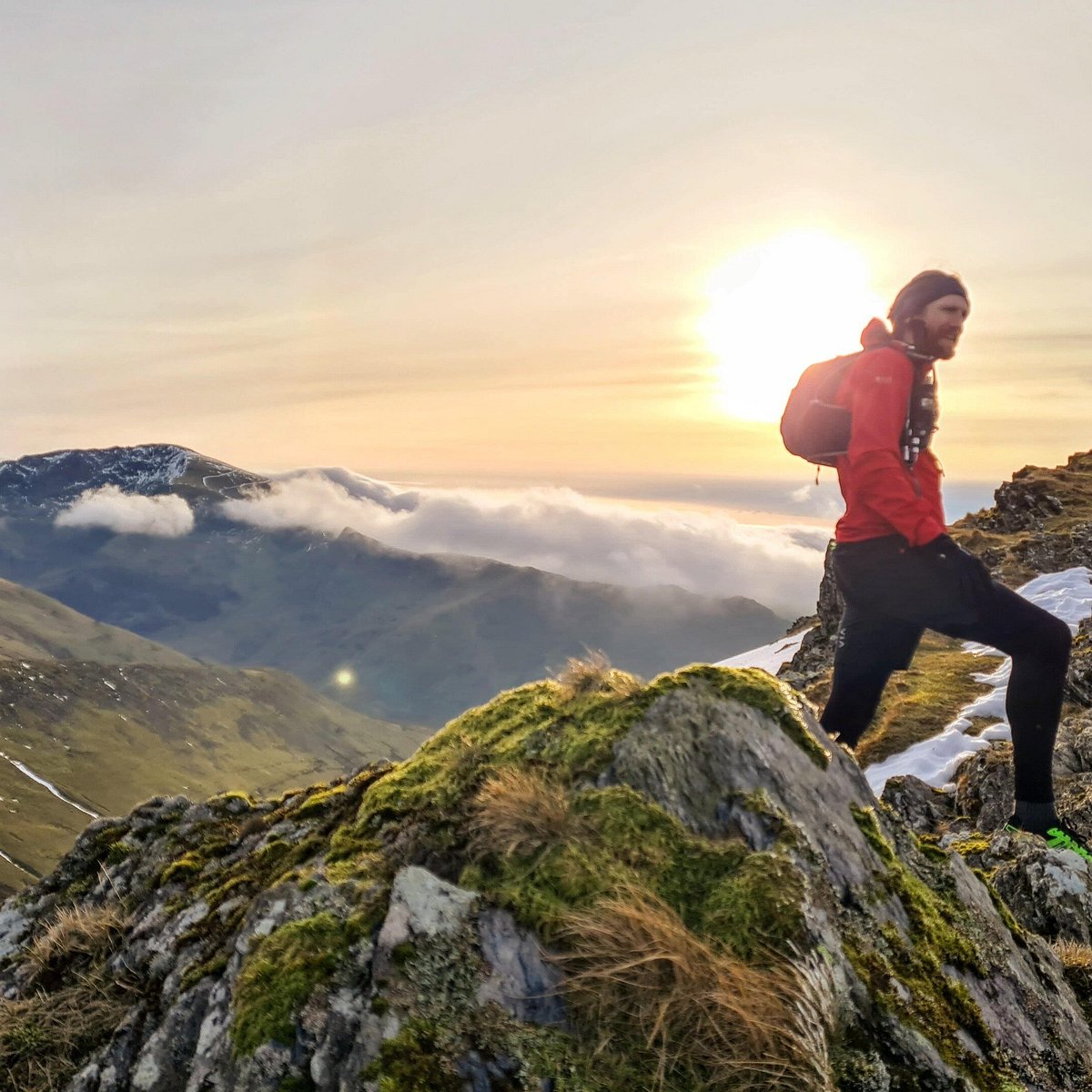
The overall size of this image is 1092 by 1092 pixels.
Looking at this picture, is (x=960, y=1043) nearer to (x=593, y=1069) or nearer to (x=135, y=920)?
(x=593, y=1069)

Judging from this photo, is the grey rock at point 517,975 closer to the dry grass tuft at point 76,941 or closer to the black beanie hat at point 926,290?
the dry grass tuft at point 76,941

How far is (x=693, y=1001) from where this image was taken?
419cm

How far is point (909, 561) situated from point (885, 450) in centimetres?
123

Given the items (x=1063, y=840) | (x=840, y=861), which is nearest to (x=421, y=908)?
(x=840, y=861)

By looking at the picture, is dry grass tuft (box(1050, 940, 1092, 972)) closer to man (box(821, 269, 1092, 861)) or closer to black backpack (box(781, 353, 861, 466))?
man (box(821, 269, 1092, 861))

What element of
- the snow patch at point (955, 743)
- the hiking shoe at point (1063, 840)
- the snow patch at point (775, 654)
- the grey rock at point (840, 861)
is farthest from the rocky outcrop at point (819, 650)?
the grey rock at point (840, 861)

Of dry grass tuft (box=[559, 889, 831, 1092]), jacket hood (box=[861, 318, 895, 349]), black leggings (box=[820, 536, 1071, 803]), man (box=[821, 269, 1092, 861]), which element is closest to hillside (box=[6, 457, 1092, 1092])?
dry grass tuft (box=[559, 889, 831, 1092])

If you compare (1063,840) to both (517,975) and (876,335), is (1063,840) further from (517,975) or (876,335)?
(517,975)

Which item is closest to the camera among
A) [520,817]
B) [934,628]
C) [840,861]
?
[520,817]

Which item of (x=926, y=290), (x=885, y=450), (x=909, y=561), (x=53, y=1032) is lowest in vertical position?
(x=53, y=1032)

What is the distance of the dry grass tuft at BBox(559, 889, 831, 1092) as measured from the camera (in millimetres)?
3977

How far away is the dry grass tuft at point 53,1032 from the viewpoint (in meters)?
5.56

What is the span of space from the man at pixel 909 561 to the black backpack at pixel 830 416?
23 millimetres

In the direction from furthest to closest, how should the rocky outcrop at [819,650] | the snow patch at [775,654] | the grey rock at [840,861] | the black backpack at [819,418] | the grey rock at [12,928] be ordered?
1. the snow patch at [775,654]
2. the rocky outcrop at [819,650]
3. the grey rock at [12,928]
4. the black backpack at [819,418]
5. the grey rock at [840,861]
